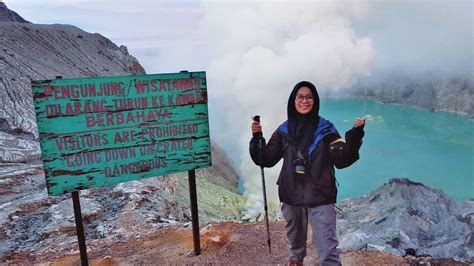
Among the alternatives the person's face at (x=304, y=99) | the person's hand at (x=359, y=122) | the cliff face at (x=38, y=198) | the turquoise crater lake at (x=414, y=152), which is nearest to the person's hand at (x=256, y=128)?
the person's face at (x=304, y=99)

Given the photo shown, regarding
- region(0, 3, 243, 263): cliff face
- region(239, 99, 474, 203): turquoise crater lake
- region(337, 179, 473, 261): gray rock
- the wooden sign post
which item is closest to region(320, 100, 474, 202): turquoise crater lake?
region(239, 99, 474, 203): turquoise crater lake

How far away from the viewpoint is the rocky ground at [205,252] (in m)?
5.86

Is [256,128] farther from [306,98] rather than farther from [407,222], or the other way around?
[407,222]

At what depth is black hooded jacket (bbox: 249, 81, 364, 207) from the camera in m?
3.60

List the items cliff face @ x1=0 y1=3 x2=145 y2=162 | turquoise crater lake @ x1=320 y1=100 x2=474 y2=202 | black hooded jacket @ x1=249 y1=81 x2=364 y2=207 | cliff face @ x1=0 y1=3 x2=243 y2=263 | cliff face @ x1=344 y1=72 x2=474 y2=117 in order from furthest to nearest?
cliff face @ x1=344 y1=72 x2=474 y2=117 < turquoise crater lake @ x1=320 y1=100 x2=474 y2=202 < cliff face @ x1=0 y1=3 x2=145 y2=162 < cliff face @ x1=0 y1=3 x2=243 y2=263 < black hooded jacket @ x1=249 y1=81 x2=364 y2=207

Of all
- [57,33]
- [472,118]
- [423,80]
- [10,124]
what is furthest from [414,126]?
[10,124]

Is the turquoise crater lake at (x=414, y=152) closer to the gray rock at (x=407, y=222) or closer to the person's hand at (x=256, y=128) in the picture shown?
the gray rock at (x=407, y=222)

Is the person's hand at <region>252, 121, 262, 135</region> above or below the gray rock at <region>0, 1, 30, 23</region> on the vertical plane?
below

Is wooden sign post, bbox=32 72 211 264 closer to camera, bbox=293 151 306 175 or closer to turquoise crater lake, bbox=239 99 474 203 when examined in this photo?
camera, bbox=293 151 306 175

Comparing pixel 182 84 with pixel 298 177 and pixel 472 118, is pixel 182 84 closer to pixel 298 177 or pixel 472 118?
pixel 298 177

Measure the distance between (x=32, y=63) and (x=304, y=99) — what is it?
32.3 metres

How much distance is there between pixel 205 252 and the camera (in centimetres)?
612

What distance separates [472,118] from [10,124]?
123 m

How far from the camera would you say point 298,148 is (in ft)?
12.6
